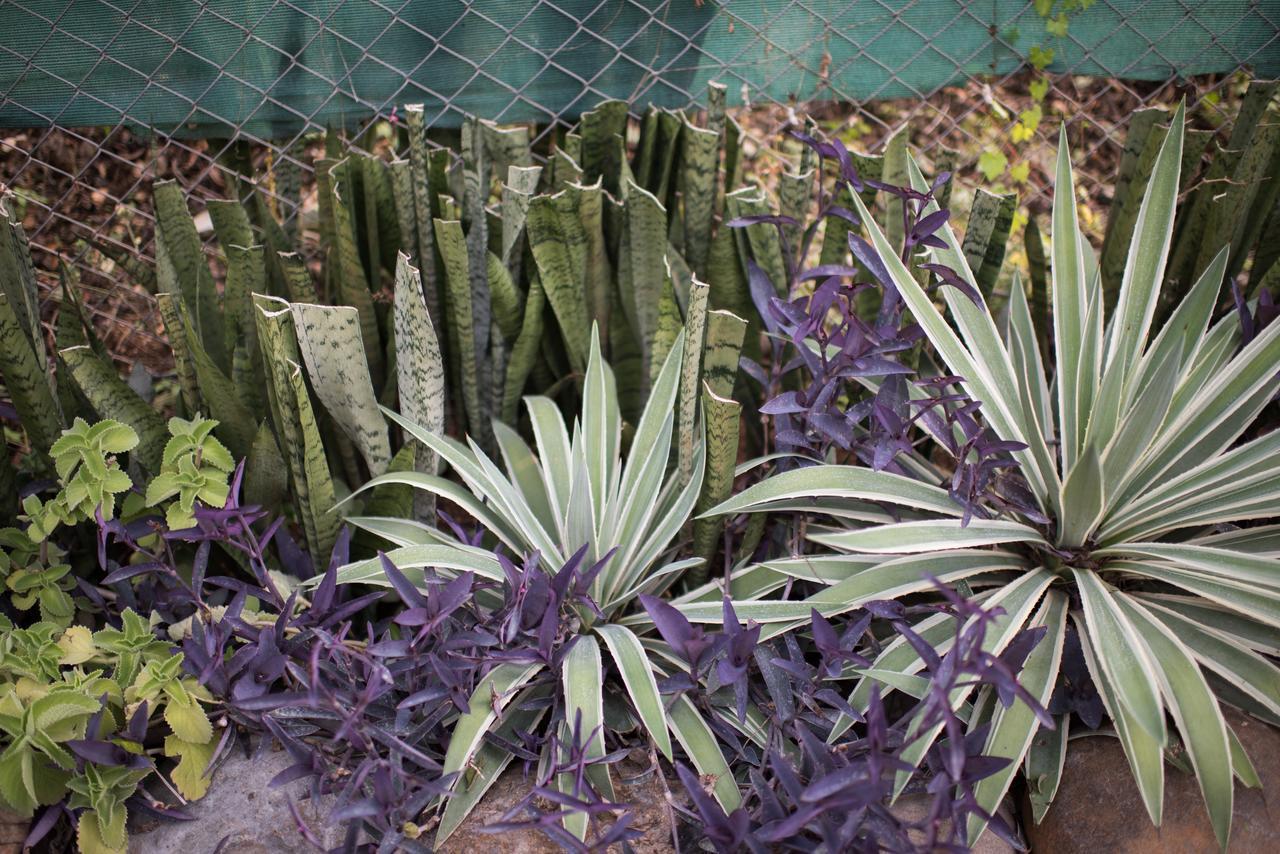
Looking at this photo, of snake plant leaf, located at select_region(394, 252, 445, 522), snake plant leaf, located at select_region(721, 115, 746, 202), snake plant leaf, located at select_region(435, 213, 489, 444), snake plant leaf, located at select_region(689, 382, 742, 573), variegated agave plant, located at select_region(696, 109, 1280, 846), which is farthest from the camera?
snake plant leaf, located at select_region(721, 115, 746, 202)

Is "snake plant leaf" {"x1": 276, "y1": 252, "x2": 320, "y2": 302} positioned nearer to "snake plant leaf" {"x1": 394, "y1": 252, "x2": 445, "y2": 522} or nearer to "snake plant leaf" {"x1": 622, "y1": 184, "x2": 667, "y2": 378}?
"snake plant leaf" {"x1": 394, "y1": 252, "x2": 445, "y2": 522}

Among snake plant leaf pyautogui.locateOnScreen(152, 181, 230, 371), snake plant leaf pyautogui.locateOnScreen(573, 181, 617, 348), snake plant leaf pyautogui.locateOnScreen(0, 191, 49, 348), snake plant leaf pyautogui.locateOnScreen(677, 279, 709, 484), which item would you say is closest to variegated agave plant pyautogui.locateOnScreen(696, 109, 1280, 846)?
snake plant leaf pyautogui.locateOnScreen(677, 279, 709, 484)

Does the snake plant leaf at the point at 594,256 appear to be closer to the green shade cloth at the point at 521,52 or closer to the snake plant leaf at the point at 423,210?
the snake plant leaf at the point at 423,210

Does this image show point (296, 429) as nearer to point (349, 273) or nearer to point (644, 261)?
point (349, 273)

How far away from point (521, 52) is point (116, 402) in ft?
3.40

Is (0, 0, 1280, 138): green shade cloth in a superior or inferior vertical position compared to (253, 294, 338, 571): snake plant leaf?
superior

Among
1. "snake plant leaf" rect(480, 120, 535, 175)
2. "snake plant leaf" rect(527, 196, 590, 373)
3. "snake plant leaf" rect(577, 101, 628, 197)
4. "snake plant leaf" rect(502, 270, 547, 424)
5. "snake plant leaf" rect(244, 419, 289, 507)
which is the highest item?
"snake plant leaf" rect(577, 101, 628, 197)

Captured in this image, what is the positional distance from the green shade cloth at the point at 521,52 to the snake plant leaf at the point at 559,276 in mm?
502

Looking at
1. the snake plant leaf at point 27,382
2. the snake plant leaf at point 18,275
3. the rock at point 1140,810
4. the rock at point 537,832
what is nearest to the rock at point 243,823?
the rock at point 537,832

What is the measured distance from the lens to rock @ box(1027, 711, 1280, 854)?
52.1 inches

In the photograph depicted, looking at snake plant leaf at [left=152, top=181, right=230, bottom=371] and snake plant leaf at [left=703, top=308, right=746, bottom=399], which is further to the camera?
snake plant leaf at [left=152, top=181, right=230, bottom=371]

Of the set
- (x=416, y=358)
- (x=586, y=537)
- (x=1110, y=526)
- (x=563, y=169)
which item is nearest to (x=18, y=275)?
(x=416, y=358)

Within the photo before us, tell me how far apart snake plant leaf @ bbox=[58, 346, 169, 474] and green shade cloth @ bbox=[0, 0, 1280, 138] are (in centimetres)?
59

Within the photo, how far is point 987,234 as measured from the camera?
1773 millimetres
